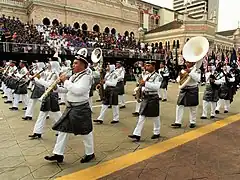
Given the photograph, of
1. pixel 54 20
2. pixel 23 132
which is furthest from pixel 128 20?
pixel 23 132

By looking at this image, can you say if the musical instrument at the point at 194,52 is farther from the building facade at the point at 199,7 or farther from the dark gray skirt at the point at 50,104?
the building facade at the point at 199,7

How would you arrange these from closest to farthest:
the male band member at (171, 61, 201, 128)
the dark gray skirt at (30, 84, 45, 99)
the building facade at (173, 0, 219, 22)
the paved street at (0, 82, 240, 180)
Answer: the paved street at (0, 82, 240, 180) < the male band member at (171, 61, 201, 128) < the dark gray skirt at (30, 84, 45, 99) < the building facade at (173, 0, 219, 22)

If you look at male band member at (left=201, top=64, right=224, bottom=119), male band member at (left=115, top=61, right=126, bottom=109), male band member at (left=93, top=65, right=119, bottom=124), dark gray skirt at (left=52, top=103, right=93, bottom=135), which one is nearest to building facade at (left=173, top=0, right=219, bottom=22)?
male band member at (left=115, top=61, right=126, bottom=109)

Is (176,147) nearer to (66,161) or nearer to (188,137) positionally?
(188,137)

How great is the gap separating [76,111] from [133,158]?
4.35ft

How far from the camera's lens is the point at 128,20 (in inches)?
1786

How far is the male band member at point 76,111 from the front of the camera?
441cm

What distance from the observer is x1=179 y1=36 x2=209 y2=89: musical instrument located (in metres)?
→ 6.73

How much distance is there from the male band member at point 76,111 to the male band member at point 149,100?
1.57 m

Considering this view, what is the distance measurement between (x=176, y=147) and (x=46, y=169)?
8.47 ft

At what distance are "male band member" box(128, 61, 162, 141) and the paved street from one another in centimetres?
32

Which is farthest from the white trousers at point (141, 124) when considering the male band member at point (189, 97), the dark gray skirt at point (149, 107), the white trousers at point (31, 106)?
the white trousers at point (31, 106)

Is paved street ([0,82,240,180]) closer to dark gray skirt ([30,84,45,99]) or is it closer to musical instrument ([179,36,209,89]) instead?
dark gray skirt ([30,84,45,99])

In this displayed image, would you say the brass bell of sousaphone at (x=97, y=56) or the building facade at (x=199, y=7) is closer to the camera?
the brass bell of sousaphone at (x=97, y=56)
